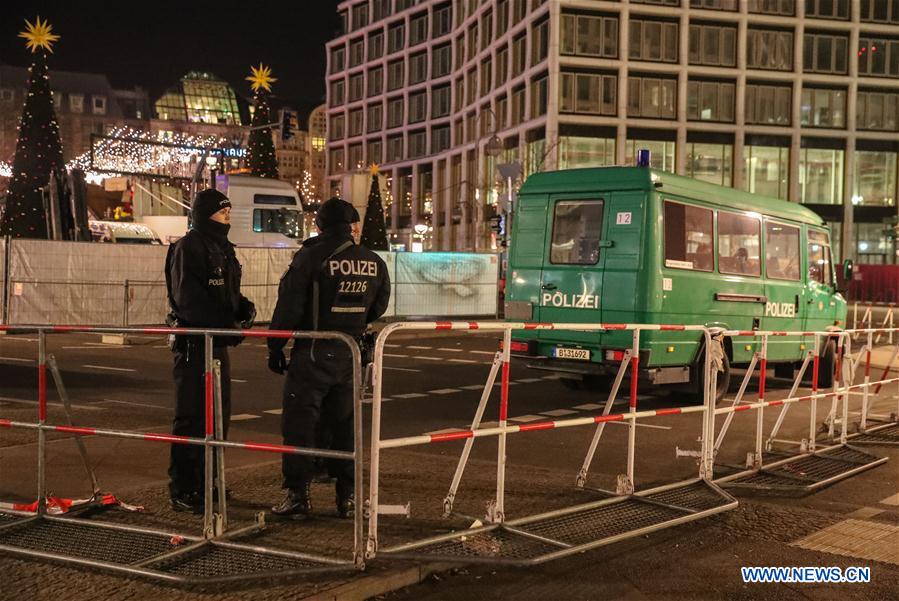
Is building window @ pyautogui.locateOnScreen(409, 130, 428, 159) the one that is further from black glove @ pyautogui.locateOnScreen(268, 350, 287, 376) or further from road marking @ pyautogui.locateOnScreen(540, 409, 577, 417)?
black glove @ pyautogui.locateOnScreen(268, 350, 287, 376)

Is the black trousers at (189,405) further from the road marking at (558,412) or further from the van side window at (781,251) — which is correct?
the van side window at (781,251)

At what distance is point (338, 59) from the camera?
88.9m

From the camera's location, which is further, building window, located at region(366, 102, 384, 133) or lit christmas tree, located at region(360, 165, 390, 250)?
building window, located at region(366, 102, 384, 133)

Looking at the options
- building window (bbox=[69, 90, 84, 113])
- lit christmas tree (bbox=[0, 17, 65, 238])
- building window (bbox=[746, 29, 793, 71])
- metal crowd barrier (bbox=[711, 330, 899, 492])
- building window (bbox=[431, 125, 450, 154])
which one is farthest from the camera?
building window (bbox=[69, 90, 84, 113])

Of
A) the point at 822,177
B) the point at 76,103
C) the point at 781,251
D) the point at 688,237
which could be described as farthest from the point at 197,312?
the point at 76,103

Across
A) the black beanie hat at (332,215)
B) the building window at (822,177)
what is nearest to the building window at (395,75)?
the building window at (822,177)

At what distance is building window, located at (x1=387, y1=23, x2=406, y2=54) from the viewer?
262 ft

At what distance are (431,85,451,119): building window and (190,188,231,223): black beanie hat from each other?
68445 mm

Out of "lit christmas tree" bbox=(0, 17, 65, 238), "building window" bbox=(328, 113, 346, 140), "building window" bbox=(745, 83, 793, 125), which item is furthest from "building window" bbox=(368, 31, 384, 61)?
"lit christmas tree" bbox=(0, 17, 65, 238)

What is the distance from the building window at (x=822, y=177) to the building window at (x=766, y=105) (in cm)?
297

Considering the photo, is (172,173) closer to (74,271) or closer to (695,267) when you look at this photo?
(74,271)

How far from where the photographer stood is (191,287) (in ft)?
19.8

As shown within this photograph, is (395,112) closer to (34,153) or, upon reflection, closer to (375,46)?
(375,46)

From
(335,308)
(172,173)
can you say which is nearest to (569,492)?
(335,308)
